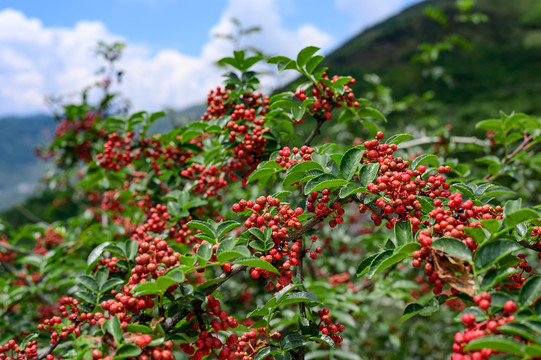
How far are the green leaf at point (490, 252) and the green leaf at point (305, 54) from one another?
137 centimetres

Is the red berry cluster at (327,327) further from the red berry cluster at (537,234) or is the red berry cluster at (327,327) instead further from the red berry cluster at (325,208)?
the red berry cluster at (537,234)

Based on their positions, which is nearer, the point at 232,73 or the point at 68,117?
the point at 232,73

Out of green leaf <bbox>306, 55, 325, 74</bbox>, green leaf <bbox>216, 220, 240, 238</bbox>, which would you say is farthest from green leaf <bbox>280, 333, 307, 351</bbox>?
green leaf <bbox>306, 55, 325, 74</bbox>

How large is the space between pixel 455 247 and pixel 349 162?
2.00 ft

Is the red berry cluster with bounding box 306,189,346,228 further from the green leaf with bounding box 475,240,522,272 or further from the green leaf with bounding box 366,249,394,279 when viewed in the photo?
the green leaf with bounding box 475,240,522,272

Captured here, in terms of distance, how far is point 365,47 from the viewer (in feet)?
189

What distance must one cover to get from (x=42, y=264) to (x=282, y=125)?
262 centimetres

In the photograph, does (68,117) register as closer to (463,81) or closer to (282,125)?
(282,125)

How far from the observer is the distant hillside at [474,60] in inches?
1037

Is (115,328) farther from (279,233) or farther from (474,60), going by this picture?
(474,60)

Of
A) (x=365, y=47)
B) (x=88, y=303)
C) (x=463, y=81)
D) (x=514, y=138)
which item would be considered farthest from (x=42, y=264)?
(x=365, y=47)

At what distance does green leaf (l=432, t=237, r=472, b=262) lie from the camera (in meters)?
1.23

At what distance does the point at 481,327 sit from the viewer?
1.16 meters

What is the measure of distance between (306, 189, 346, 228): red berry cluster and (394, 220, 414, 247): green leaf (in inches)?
11.5
